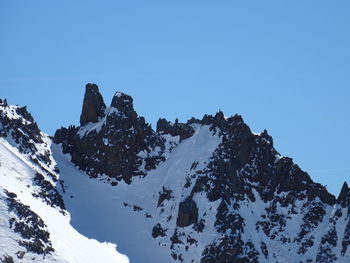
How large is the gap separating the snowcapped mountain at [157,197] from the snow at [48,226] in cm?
26

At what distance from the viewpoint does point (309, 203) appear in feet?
461

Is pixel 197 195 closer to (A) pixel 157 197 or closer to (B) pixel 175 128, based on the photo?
(A) pixel 157 197

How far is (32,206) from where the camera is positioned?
396 feet

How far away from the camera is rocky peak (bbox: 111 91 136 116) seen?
164 meters

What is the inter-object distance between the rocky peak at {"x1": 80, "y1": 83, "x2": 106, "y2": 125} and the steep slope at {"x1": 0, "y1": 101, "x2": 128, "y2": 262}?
47.8 ft

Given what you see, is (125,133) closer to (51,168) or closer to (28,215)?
(51,168)

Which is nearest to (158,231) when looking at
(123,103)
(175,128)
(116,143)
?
(116,143)

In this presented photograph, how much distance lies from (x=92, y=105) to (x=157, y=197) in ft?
114

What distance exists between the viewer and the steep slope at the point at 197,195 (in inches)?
5108

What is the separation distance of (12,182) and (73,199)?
63.0ft

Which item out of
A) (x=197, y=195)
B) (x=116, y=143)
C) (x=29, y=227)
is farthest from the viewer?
(x=116, y=143)

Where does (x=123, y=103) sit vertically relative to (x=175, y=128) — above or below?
below

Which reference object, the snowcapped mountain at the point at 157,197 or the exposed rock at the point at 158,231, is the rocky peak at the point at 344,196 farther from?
the exposed rock at the point at 158,231

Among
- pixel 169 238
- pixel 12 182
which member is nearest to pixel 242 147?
pixel 169 238
